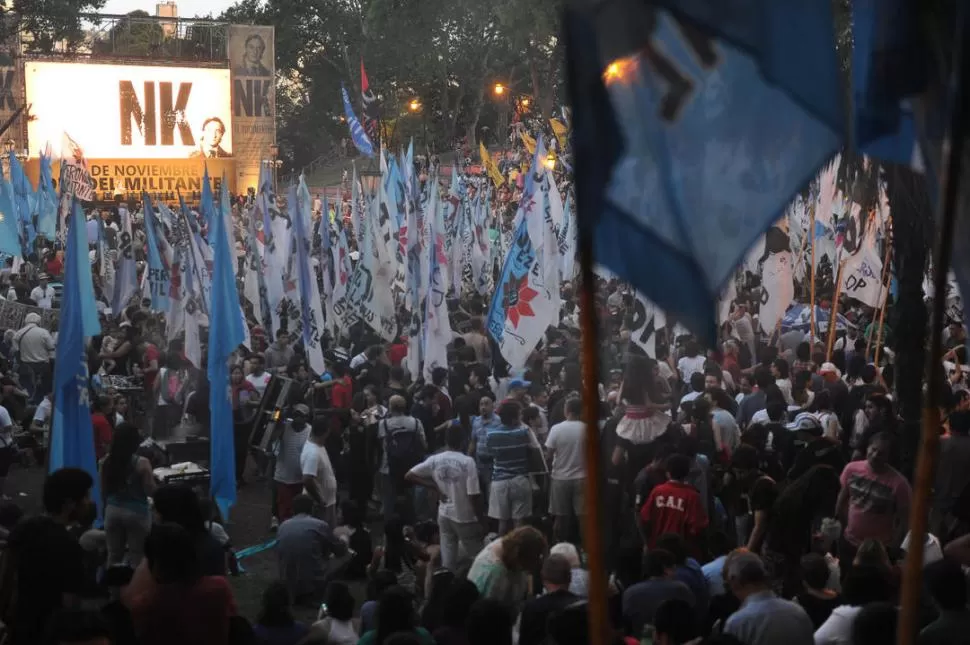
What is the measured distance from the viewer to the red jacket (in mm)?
7875

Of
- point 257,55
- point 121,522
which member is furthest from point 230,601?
point 257,55

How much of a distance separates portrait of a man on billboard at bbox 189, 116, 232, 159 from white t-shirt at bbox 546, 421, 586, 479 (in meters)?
38.7

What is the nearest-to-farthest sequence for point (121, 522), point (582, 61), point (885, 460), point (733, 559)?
point (582, 61) < point (733, 559) < point (885, 460) < point (121, 522)

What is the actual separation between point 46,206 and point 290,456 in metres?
19.8

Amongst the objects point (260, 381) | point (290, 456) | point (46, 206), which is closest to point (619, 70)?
point (290, 456)

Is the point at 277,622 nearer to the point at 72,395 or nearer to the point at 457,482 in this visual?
the point at 72,395

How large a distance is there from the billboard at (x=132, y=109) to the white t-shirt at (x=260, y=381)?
1333 inches

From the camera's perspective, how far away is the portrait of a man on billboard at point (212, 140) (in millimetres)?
46438

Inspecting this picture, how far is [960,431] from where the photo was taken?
884 centimetres

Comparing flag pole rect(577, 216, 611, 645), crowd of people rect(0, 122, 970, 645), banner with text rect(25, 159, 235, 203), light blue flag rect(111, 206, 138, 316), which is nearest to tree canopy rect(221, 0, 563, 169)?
banner with text rect(25, 159, 235, 203)

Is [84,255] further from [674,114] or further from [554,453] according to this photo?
[674,114]

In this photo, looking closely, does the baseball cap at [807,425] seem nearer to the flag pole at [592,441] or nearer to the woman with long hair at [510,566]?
the woman with long hair at [510,566]

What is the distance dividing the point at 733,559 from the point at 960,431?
12.2ft

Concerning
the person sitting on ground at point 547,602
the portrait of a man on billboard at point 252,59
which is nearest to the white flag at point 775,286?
the person sitting on ground at point 547,602
